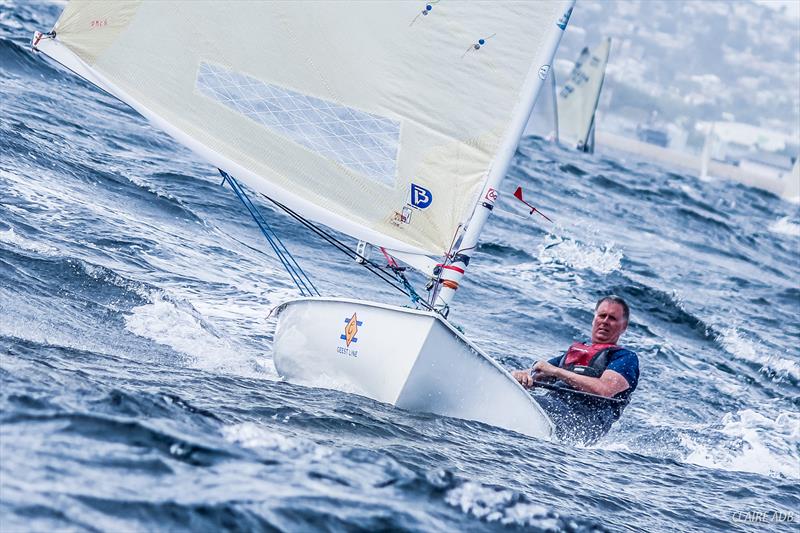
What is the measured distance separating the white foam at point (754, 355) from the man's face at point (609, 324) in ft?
13.9

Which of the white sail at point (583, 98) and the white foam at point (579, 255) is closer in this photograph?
the white foam at point (579, 255)

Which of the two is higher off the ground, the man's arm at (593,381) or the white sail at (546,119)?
the white sail at (546,119)

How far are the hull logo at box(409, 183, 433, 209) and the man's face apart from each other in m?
1.26

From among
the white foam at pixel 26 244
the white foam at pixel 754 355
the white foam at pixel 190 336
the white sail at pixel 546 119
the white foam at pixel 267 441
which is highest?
the white sail at pixel 546 119

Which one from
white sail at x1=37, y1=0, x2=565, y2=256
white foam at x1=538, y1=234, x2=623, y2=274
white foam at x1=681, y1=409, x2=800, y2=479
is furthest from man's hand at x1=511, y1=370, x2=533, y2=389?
white foam at x1=538, y1=234, x2=623, y2=274

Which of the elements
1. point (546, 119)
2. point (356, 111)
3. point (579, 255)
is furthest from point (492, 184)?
point (546, 119)

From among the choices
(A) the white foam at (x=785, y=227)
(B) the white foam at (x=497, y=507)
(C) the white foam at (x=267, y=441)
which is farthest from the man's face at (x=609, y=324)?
(A) the white foam at (x=785, y=227)

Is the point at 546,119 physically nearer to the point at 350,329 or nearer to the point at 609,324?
the point at 609,324

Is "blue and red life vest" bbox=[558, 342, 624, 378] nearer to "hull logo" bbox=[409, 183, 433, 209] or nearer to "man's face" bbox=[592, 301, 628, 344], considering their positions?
"man's face" bbox=[592, 301, 628, 344]

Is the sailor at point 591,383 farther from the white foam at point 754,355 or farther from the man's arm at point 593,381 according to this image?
the white foam at point 754,355

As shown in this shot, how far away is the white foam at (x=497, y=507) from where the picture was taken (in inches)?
160

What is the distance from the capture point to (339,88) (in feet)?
18.5

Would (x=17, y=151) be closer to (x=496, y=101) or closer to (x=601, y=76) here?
(x=496, y=101)

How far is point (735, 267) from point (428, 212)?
38.9 feet
